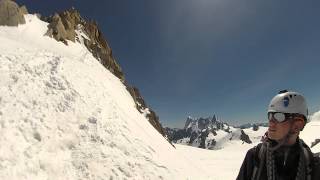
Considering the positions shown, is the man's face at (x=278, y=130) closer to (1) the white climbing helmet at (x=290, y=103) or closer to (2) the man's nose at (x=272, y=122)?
A: (2) the man's nose at (x=272, y=122)

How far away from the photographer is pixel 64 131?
1636cm

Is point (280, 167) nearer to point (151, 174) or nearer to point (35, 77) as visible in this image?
point (151, 174)

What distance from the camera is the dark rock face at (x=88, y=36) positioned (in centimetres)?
3528

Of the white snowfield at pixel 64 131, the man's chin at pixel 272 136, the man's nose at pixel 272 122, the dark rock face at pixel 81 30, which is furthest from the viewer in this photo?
the dark rock face at pixel 81 30

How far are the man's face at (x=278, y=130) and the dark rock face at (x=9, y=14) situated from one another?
1182 inches

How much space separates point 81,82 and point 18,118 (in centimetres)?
622

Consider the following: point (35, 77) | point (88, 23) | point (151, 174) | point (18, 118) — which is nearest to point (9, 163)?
point (18, 118)

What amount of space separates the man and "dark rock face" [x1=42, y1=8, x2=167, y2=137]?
31708mm

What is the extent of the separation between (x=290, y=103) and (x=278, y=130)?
369 mm

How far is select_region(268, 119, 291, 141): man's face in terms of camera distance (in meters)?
4.33

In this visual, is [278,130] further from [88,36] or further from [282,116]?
[88,36]

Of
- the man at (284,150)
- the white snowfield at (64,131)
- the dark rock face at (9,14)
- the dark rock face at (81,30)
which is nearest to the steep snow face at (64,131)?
the white snowfield at (64,131)

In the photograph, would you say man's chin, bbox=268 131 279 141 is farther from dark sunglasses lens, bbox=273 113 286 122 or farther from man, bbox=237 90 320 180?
dark sunglasses lens, bbox=273 113 286 122

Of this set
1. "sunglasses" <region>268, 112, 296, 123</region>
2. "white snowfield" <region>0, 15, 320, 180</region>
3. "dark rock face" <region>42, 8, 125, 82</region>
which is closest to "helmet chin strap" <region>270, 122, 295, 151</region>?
"sunglasses" <region>268, 112, 296, 123</region>
